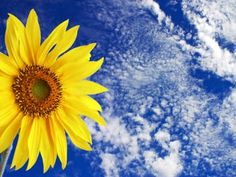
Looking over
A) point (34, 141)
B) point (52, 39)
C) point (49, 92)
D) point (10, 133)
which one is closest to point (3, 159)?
point (10, 133)

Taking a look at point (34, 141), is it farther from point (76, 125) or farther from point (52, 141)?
point (76, 125)

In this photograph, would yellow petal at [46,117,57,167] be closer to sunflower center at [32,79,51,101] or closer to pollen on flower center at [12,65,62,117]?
pollen on flower center at [12,65,62,117]

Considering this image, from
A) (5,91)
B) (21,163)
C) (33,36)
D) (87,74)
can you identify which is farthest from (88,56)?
(21,163)

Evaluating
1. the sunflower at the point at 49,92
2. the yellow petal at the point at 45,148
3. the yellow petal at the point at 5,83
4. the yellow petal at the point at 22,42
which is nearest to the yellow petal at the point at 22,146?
the sunflower at the point at 49,92

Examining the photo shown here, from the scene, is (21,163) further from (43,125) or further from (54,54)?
(54,54)

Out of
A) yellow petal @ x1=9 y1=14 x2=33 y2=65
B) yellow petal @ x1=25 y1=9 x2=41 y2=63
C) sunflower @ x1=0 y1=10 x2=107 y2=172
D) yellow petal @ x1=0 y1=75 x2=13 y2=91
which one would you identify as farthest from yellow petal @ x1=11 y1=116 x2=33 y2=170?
yellow petal @ x1=25 y1=9 x2=41 y2=63
